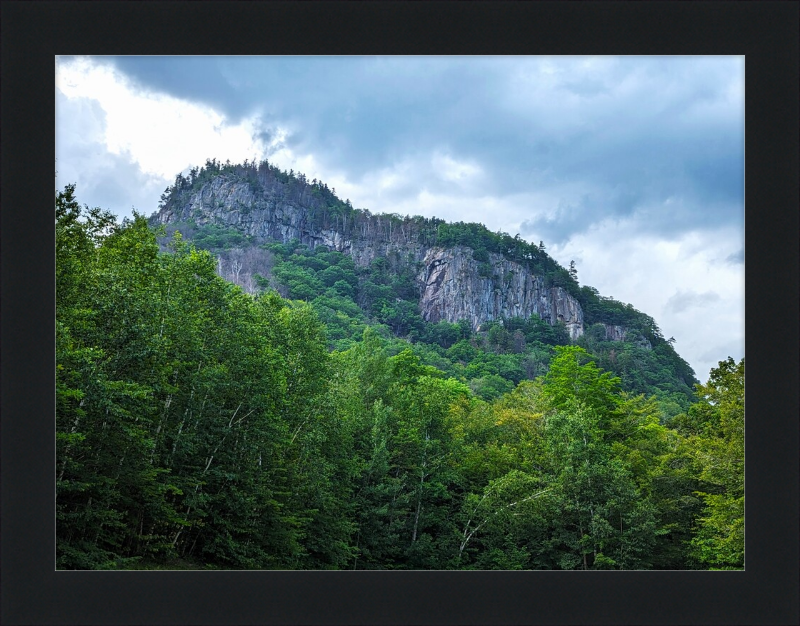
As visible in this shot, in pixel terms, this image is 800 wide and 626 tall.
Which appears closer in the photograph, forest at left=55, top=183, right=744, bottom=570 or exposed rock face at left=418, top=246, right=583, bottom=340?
forest at left=55, top=183, right=744, bottom=570

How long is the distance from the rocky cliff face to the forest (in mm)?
455

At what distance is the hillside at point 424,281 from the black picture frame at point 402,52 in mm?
11693

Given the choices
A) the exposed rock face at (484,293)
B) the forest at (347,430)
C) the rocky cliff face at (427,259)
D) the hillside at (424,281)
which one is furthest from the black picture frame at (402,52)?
the exposed rock face at (484,293)

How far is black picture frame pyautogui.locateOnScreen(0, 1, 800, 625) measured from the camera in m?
2.16

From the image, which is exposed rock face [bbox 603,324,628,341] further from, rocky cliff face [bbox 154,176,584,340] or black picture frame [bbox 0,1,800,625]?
black picture frame [bbox 0,1,800,625]

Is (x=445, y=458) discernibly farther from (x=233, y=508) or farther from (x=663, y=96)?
(x=663, y=96)

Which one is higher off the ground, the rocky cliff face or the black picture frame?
the rocky cliff face

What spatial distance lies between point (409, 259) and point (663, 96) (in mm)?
7208

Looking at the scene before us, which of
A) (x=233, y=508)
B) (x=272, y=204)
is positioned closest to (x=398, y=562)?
(x=233, y=508)

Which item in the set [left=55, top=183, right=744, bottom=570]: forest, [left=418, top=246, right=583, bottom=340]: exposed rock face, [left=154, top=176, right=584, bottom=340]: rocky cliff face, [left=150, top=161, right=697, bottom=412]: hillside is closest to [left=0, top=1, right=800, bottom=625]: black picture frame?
[left=55, top=183, right=744, bottom=570]: forest

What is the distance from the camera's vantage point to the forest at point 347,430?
6.16 m

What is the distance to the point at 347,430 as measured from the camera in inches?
426
